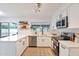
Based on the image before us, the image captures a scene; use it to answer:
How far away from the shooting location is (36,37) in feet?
26.2

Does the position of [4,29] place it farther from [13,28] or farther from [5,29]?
[13,28]

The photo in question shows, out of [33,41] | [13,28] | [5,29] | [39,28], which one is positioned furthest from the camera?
[5,29]

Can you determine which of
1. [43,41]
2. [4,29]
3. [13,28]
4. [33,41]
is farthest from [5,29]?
[43,41]

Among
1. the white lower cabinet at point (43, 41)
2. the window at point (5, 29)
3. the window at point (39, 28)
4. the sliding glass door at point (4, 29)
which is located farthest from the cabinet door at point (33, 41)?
the sliding glass door at point (4, 29)

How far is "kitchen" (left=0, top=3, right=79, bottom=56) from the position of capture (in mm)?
3715

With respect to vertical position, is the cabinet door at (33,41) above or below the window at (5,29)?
below

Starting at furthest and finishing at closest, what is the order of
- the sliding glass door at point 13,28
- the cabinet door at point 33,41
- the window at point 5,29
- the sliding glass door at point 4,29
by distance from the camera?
the sliding glass door at point 4,29 < the window at point 5,29 < the sliding glass door at point 13,28 < the cabinet door at point 33,41

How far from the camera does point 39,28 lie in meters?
9.27

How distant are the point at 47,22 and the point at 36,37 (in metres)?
1.90

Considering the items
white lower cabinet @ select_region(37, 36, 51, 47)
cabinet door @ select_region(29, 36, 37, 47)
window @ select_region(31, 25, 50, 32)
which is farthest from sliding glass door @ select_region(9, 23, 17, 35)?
white lower cabinet @ select_region(37, 36, 51, 47)

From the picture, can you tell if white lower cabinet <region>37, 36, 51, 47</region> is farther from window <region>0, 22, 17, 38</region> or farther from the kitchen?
window <region>0, 22, 17, 38</region>

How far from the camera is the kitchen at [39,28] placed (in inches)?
146

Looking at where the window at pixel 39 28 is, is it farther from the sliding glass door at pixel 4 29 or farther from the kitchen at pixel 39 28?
the sliding glass door at pixel 4 29

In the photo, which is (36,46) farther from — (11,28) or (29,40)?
(11,28)
